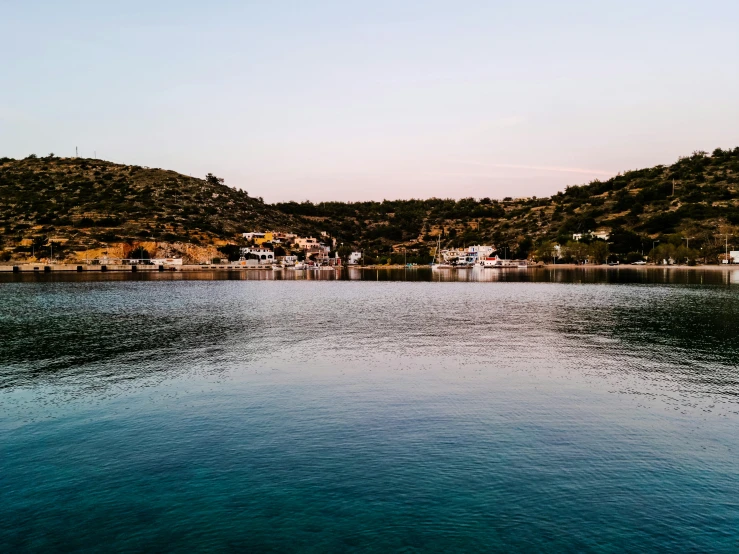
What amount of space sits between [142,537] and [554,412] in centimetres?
1410

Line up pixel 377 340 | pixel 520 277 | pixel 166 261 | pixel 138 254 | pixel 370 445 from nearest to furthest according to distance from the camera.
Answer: pixel 370 445 → pixel 377 340 → pixel 520 277 → pixel 138 254 → pixel 166 261

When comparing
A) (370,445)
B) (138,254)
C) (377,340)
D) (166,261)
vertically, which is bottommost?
(370,445)

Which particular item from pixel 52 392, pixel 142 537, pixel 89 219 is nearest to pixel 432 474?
pixel 142 537

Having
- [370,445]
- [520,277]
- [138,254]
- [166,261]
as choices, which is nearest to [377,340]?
[370,445]

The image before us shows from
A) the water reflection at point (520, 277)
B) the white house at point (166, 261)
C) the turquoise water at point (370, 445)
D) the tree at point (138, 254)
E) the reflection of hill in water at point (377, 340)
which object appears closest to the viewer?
the turquoise water at point (370, 445)

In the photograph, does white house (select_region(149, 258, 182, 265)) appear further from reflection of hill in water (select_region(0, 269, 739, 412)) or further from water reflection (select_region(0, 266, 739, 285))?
reflection of hill in water (select_region(0, 269, 739, 412))

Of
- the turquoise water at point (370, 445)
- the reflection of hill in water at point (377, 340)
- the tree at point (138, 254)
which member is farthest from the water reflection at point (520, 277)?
the turquoise water at point (370, 445)

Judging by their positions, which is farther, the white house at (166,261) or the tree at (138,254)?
the white house at (166,261)

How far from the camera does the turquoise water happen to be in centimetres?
→ 1177

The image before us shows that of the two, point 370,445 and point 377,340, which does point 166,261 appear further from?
point 370,445

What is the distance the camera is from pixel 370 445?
16.4 metres

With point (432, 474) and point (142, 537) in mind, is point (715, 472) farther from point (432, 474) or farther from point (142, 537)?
point (142, 537)

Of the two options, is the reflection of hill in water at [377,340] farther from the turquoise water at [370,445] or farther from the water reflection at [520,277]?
the water reflection at [520,277]

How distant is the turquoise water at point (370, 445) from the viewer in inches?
463
